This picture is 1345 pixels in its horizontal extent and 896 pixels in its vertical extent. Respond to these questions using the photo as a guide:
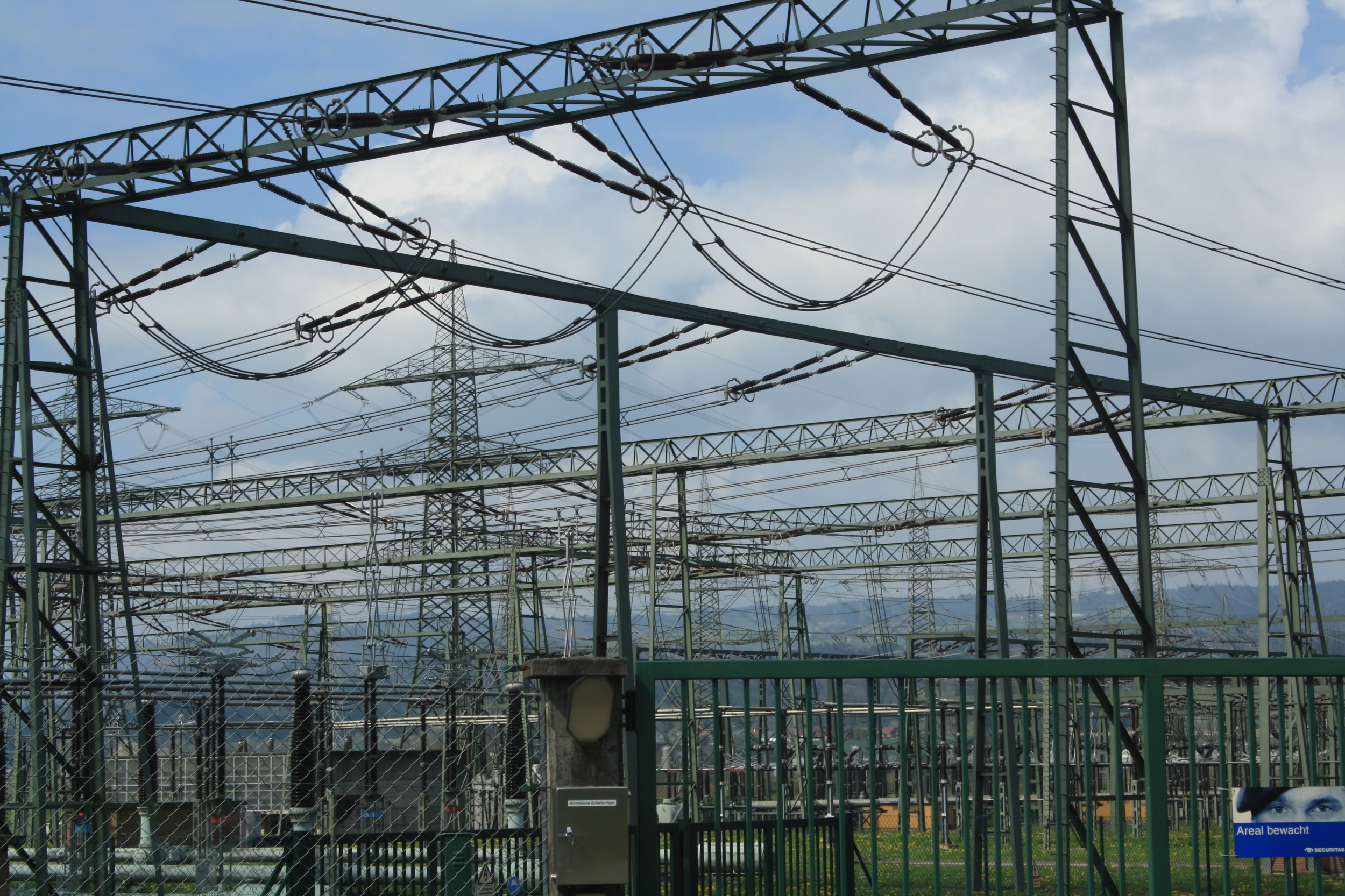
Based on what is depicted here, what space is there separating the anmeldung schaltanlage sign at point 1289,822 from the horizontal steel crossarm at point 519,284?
7.05 m

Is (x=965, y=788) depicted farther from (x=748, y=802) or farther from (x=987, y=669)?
(x=748, y=802)

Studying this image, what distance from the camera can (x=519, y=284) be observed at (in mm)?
14883

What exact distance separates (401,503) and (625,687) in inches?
1333

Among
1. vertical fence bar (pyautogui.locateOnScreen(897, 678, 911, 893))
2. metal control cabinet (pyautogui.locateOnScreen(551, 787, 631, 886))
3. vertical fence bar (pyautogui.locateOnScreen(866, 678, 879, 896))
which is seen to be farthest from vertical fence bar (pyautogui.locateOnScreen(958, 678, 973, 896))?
metal control cabinet (pyautogui.locateOnScreen(551, 787, 631, 886))

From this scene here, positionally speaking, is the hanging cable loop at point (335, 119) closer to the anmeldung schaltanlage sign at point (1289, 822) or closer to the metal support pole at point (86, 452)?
the metal support pole at point (86, 452)

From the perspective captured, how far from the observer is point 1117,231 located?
12789 mm

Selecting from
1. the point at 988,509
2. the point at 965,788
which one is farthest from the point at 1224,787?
the point at 988,509

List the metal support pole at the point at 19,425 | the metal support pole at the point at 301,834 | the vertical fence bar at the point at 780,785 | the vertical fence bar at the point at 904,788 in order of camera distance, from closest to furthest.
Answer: the vertical fence bar at the point at 780,785 → the vertical fence bar at the point at 904,788 → the metal support pole at the point at 301,834 → the metal support pole at the point at 19,425

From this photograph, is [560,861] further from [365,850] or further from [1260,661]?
[365,850]

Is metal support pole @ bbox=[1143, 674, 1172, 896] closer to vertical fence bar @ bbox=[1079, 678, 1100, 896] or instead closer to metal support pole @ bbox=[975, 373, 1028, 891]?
vertical fence bar @ bbox=[1079, 678, 1100, 896]

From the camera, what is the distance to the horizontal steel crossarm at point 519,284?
543 inches

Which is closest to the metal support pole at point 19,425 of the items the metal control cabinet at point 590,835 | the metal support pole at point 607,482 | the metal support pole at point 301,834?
the metal support pole at point 301,834

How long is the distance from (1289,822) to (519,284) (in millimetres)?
10198

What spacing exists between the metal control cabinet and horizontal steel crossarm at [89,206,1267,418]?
873 cm
